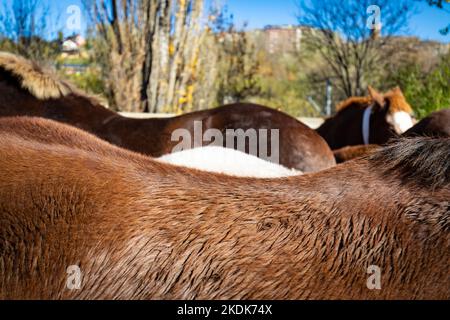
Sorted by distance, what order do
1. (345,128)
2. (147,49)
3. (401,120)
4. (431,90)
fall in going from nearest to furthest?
1. (401,120)
2. (431,90)
3. (345,128)
4. (147,49)

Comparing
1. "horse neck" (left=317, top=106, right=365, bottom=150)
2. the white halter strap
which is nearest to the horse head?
the white halter strap

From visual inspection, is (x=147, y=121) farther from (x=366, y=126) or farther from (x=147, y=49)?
(x=147, y=49)

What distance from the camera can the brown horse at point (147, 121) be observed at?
570 centimetres

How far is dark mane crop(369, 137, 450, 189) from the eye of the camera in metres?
1.80

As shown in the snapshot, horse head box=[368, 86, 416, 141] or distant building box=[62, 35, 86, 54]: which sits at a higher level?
distant building box=[62, 35, 86, 54]

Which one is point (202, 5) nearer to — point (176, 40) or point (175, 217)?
point (176, 40)

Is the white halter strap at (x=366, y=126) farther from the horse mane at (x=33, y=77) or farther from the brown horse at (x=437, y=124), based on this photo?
the horse mane at (x=33, y=77)

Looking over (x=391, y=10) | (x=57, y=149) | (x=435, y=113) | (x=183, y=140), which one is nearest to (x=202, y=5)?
(x=391, y=10)

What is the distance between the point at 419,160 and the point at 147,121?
15.3ft

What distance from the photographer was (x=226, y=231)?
1.75 meters

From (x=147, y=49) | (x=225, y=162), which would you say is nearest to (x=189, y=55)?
(x=147, y=49)

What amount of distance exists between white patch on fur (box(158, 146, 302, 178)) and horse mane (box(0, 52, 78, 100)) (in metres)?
2.68

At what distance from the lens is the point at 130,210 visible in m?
1.82

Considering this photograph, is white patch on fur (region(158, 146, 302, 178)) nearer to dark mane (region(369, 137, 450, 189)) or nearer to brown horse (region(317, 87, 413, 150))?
dark mane (region(369, 137, 450, 189))
